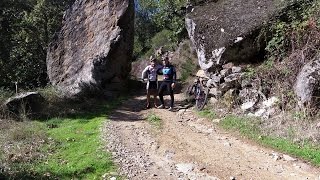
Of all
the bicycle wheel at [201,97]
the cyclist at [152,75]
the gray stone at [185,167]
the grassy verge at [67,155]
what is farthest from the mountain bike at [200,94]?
the gray stone at [185,167]

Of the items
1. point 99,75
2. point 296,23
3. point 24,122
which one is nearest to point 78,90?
point 99,75

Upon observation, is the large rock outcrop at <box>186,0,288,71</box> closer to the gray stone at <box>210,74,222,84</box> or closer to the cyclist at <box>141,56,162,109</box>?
the gray stone at <box>210,74,222,84</box>

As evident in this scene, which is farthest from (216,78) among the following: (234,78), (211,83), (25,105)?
(25,105)

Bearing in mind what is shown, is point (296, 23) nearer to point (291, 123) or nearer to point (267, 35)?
point (267, 35)

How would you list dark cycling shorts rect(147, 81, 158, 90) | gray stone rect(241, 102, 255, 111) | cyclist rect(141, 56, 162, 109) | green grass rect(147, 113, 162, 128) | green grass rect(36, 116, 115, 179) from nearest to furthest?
1. green grass rect(36, 116, 115, 179)
2. gray stone rect(241, 102, 255, 111)
3. green grass rect(147, 113, 162, 128)
4. cyclist rect(141, 56, 162, 109)
5. dark cycling shorts rect(147, 81, 158, 90)

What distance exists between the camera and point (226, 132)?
11.2 meters

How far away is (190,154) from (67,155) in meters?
2.93

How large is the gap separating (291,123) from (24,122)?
7.98m

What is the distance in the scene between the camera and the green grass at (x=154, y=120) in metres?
12.5

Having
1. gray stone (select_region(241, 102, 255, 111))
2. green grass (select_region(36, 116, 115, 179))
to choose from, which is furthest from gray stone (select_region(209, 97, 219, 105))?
green grass (select_region(36, 116, 115, 179))

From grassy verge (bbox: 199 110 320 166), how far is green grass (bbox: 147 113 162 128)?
164 cm

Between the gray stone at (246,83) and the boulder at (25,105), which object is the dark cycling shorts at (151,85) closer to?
the gray stone at (246,83)

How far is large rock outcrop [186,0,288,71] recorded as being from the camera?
46.8 ft

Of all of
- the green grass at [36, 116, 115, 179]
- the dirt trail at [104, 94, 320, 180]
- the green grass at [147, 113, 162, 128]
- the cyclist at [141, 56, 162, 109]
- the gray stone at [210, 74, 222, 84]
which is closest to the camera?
the dirt trail at [104, 94, 320, 180]
